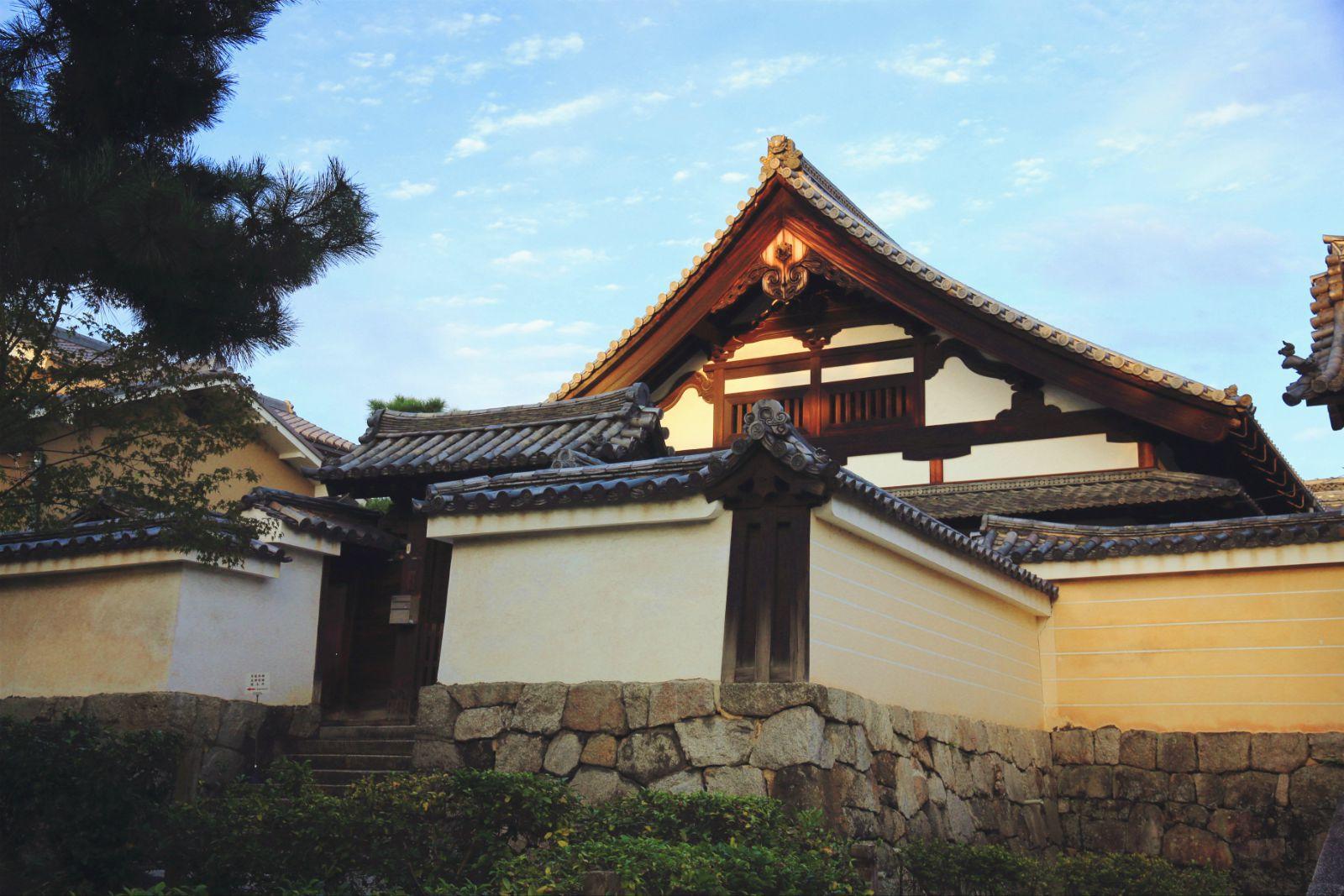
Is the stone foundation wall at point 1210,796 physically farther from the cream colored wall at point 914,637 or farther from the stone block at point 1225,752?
the cream colored wall at point 914,637

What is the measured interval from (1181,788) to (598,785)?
6312 millimetres

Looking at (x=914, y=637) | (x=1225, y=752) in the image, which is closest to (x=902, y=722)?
(x=914, y=637)

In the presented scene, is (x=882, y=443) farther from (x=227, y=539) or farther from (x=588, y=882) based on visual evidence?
(x=588, y=882)

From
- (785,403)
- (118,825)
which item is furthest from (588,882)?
(785,403)

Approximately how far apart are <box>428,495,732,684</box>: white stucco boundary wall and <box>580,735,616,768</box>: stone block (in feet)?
1.66

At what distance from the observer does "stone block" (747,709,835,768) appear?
9.14 metres

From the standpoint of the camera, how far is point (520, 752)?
1033 cm

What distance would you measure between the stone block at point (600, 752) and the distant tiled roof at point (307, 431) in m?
15.4

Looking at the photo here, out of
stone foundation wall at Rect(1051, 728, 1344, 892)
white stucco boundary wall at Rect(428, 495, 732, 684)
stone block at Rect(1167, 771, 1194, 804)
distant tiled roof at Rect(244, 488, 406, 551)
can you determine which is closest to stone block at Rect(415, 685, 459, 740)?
white stucco boundary wall at Rect(428, 495, 732, 684)

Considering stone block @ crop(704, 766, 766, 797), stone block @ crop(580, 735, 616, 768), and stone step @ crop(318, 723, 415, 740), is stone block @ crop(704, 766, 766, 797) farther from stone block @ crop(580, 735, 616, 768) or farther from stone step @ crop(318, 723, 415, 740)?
stone step @ crop(318, 723, 415, 740)

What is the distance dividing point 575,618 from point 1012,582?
487 cm

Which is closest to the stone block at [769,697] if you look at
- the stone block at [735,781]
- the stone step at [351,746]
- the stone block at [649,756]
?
the stone block at [735,781]

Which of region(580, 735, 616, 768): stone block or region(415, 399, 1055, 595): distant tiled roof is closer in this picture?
region(415, 399, 1055, 595): distant tiled roof

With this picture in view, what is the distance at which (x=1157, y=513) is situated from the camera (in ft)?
49.5
